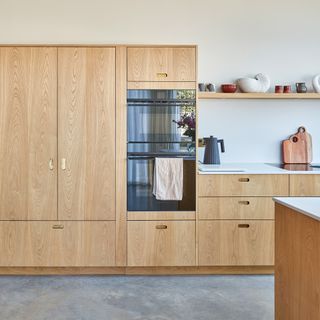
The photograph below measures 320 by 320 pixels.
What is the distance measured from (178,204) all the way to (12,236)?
1.40 metres

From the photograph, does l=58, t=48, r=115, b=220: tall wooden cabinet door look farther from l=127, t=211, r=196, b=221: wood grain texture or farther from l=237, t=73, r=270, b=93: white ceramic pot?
l=237, t=73, r=270, b=93: white ceramic pot

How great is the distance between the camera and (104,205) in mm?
3369

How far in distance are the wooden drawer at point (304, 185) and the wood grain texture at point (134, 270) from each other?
0.70 metres

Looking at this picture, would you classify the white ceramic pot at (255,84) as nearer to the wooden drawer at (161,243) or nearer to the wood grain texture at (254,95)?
the wood grain texture at (254,95)

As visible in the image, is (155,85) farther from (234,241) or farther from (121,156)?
(234,241)

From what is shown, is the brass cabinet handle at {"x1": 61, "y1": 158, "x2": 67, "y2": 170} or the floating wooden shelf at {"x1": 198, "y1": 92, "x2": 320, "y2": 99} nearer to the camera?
the brass cabinet handle at {"x1": 61, "y1": 158, "x2": 67, "y2": 170}

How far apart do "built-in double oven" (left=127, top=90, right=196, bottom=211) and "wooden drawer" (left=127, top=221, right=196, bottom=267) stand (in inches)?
5.5

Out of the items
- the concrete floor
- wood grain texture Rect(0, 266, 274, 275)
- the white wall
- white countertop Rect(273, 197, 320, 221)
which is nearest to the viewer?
white countertop Rect(273, 197, 320, 221)

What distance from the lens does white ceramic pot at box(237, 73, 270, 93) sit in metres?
3.79

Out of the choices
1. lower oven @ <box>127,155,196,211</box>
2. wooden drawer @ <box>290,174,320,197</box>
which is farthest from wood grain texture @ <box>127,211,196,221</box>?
wooden drawer @ <box>290,174,320,197</box>

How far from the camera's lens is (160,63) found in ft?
10.9

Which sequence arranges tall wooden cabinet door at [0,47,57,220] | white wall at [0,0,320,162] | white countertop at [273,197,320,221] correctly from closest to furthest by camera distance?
white countertop at [273,197,320,221], tall wooden cabinet door at [0,47,57,220], white wall at [0,0,320,162]

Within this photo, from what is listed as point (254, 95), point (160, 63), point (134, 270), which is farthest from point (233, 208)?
point (160, 63)

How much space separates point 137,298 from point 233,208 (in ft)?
3.52
